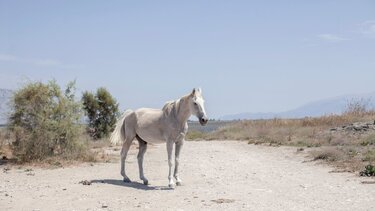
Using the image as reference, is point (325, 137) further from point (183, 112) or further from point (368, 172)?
point (183, 112)

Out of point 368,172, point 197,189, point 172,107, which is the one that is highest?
point 172,107

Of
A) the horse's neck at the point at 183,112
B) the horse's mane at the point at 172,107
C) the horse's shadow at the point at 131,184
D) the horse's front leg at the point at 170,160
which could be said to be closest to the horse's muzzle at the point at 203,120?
the horse's neck at the point at 183,112

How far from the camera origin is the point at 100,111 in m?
34.2

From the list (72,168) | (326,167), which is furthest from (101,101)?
(326,167)

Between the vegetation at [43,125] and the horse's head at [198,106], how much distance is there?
842cm

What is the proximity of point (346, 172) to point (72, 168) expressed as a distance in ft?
30.7

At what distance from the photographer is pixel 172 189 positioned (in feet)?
40.3

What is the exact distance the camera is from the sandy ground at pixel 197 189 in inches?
403

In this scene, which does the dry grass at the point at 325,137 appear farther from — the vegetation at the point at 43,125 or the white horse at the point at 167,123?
the vegetation at the point at 43,125

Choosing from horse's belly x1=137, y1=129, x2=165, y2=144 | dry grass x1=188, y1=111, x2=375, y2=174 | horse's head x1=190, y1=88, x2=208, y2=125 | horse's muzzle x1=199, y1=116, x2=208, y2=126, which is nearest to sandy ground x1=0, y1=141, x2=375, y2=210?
dry grass x1=188, y1=111, x2=375, y2=174

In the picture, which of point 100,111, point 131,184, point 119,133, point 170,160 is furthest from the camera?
point 100,111

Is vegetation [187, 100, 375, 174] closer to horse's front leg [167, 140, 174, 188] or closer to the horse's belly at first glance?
horse's front leg [167, 140, 174, 188]

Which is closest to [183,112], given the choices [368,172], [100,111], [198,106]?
[198,106]

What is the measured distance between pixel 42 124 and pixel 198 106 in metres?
8.83
